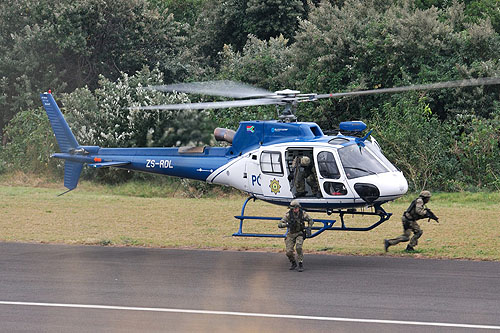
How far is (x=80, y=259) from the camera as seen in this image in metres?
16.0

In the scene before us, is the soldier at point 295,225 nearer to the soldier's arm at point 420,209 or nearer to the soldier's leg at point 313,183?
the soldier's leg at point 313,183

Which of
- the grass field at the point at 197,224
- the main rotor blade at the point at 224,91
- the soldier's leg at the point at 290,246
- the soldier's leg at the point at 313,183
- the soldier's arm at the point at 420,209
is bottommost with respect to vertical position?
the grass field at the point at 197,224

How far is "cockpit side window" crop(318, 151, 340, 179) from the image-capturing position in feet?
50.4

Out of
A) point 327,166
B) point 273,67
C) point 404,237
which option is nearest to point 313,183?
point 327,166

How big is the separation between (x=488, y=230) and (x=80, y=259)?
10.2 metres

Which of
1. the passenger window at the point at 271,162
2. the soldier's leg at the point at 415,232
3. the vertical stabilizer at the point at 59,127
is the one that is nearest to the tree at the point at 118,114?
the vertical stabilizer at the point at 59,127

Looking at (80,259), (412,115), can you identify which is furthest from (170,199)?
(80,259)

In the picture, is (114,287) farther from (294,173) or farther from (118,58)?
(118,58)

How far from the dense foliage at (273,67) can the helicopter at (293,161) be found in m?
1.04

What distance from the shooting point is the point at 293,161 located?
15.8 m

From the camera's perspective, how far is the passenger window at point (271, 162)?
15984 millimetres

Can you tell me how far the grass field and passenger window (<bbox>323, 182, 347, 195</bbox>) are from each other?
2.02 meters

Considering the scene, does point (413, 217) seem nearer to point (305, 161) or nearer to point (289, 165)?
point (305, 161)

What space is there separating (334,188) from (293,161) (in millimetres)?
1032
